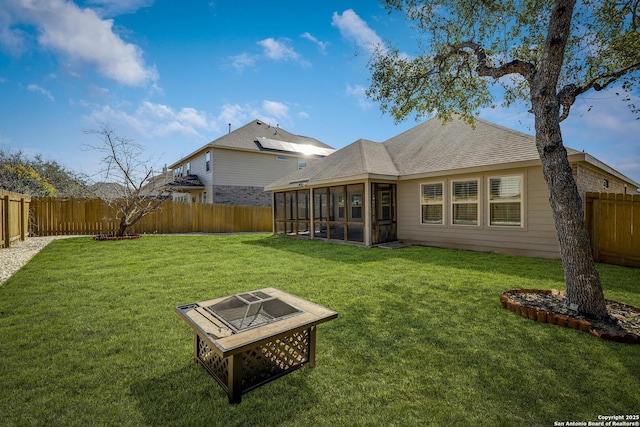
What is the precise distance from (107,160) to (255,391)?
1443cm

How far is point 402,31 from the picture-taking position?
6984mm

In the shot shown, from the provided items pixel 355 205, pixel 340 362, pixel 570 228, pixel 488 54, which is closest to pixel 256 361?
pixel 340 362

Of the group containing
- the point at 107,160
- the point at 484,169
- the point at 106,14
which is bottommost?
the point at 484,169

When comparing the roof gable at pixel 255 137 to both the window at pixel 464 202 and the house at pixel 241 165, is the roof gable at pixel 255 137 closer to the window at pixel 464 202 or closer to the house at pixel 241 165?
the house at pixel 241 165

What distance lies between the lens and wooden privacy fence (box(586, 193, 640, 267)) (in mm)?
6461

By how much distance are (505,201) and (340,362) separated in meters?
7.70

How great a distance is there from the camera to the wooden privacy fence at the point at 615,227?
6461mm

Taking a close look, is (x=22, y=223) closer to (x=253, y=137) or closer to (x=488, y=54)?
(x=253, y=137)

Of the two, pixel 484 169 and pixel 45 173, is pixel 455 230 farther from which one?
pixel 45 173

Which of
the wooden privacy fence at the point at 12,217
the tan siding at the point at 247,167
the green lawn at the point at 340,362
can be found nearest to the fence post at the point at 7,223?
the wooden privacy fence at the point at 12,217

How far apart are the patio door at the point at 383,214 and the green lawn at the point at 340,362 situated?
16.0ft

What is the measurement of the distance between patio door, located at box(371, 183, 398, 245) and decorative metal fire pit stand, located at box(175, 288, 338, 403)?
25.1 feet

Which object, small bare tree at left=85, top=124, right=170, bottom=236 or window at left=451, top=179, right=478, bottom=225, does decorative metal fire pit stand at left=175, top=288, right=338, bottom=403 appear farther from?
small bare tree at left=85, top=124, right=170, bottom=236

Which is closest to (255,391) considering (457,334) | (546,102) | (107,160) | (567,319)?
(457,334)
